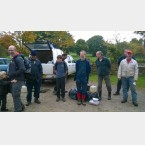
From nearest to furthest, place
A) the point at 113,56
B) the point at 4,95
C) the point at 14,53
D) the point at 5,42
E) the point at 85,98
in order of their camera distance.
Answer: the point at 14,53 → the point at 4,95 → the point at 85,98 → the point at 113,56 → the point at 5,42

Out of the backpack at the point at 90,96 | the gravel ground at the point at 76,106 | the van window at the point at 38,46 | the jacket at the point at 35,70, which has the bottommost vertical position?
the gravel ground at the point at 76,106

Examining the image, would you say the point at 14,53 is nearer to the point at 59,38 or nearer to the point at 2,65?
the point at 2,65

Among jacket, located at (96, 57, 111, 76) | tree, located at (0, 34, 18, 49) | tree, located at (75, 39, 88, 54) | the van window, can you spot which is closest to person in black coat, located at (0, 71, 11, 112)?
jacket, located at (96, 57, 111, 76)

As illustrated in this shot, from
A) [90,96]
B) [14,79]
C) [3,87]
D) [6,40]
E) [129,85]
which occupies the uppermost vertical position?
[6,40]

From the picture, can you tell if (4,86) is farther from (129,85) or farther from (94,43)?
(94,43)

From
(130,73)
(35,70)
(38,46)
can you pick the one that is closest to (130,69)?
(130,73)

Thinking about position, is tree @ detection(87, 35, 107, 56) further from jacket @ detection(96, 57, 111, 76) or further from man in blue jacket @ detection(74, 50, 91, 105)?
man in blue jacket @ detection(74, 50, 91, 105)

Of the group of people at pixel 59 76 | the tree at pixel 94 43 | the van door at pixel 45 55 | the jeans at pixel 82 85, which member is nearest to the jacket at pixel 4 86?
the group of people at pixel 59 76

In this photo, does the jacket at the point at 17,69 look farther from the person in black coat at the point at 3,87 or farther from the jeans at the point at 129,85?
the jeans at the point at 129,85

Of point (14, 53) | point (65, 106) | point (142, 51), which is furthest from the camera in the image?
point (142, 51)

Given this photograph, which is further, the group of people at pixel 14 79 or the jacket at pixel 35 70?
the jacket at pixel 35 70

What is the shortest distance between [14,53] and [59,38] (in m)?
31.7

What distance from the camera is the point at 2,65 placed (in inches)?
680

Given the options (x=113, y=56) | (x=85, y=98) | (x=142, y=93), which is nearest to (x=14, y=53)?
(x=85, y=98)
